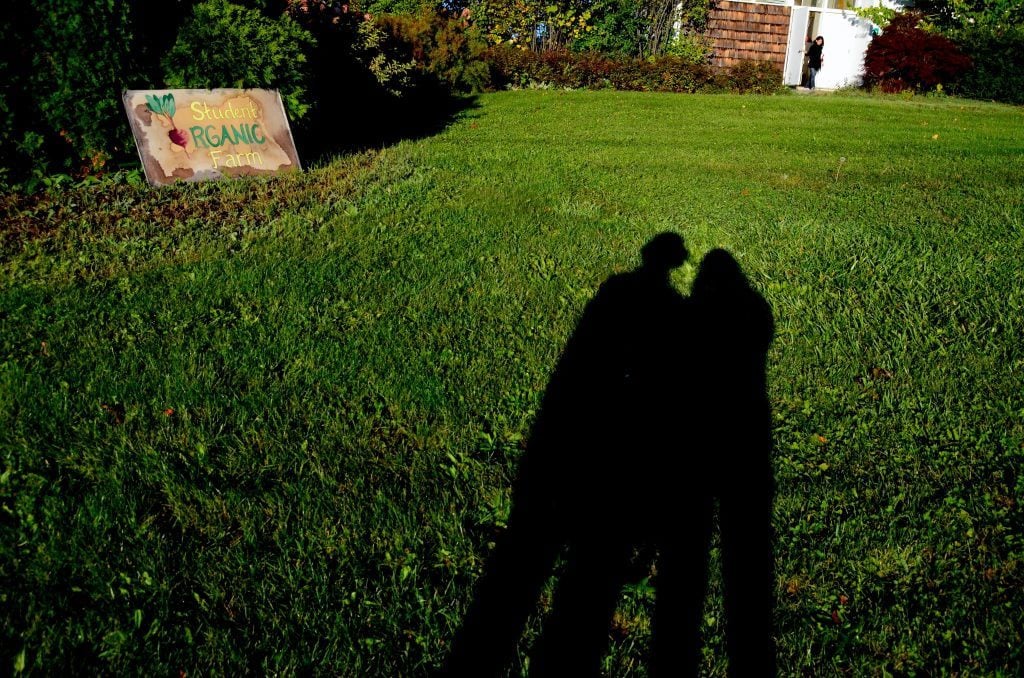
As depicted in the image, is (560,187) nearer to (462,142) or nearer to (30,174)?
(462,142)

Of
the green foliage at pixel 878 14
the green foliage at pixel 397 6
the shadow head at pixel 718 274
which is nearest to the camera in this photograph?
the shadow head at pixel 718 274

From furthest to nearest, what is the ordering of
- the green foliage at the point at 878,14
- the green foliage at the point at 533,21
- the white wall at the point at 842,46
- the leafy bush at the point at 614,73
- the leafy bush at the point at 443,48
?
the white wall at the point at 842,46 < the green foliage at the point at 878,14 < the green foliage at the point at 533,21 < the leafy bush at the point at 614,73 < the leafy bush at the point at 443,48

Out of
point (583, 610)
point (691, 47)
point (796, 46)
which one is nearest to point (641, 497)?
point (583, 610)

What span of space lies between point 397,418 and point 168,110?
550 centimetres

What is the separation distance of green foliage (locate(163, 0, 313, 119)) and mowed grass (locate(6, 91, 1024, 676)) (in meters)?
1.29

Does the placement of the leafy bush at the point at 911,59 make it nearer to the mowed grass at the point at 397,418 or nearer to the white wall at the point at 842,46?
the white wall at the point at 842,46

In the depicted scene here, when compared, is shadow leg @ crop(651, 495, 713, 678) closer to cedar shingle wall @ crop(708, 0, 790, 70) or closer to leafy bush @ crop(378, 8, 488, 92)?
leafy bush @ crop(378, 8, 488, 92)

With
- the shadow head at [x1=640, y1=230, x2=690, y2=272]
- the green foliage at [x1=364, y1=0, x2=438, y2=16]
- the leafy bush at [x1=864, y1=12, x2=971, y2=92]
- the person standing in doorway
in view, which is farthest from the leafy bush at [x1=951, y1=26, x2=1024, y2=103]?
the shadow head at [x1=640, y1=230, x2=690, y2=272]

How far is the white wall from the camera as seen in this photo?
21.1 metres

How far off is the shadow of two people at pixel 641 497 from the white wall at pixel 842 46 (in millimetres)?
21685

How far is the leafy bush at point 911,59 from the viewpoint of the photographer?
1805cm

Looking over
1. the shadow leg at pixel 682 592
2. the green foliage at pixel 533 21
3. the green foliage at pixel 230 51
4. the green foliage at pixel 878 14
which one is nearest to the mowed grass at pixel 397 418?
the shadow leg at pixel 682 592

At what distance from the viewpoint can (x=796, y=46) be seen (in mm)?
20953

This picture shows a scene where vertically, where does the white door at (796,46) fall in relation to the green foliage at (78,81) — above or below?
above
